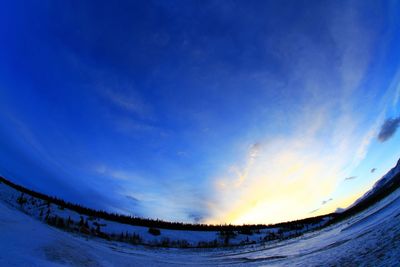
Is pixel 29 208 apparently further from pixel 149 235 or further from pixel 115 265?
pixel 115 265

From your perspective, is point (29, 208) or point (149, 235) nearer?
point (29, 208)

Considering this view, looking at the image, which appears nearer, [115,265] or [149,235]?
[115,265]

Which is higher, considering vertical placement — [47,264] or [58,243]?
[58,243]

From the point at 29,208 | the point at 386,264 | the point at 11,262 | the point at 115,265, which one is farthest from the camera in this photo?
the point at 29,208

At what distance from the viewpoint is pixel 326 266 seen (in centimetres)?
282

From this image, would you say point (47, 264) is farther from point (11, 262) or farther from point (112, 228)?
point (112, 228)

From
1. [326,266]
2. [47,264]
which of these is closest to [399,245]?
[326,266]

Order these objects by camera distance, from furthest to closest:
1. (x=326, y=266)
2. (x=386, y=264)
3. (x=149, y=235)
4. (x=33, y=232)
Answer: (x=149, y=235), (x=33, y=232), (x=326, y=266), (x=386, y=264)

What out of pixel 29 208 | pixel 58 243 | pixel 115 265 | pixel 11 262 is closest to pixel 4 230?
pixel 58 243

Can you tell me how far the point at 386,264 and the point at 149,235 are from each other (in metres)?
31.4

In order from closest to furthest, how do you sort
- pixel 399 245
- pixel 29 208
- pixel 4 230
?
pixel 399 245, pixel 4 230, pixel 29 208

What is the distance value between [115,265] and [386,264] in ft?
13.6

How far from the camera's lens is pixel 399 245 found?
2094 mm

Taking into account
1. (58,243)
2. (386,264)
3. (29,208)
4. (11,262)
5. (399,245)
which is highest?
(29,208)
